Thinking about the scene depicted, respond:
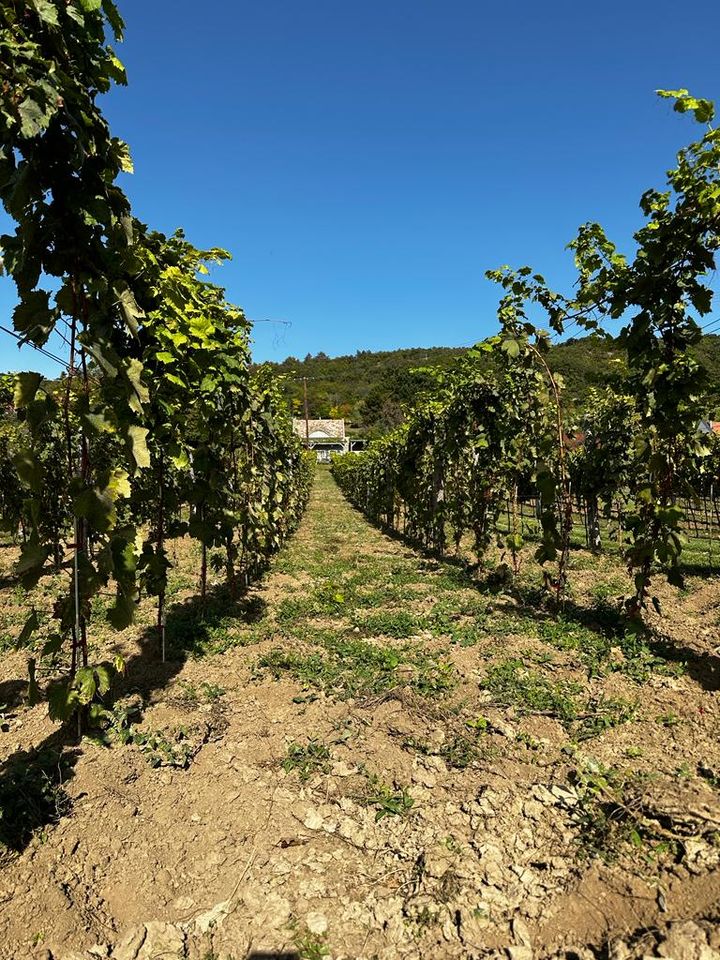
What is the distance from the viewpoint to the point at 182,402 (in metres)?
5.00

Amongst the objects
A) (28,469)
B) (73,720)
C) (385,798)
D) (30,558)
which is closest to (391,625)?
(385,798)

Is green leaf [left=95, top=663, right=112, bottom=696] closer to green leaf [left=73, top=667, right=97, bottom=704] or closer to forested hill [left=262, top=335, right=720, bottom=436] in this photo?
green leaf [left=73, top=667, right=97, bottom=704]

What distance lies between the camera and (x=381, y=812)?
3193 millimetres

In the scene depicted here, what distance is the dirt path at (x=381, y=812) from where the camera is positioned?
2.41m

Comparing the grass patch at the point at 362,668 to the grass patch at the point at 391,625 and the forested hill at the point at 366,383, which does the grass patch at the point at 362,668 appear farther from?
the forested hill at the point at 366,383

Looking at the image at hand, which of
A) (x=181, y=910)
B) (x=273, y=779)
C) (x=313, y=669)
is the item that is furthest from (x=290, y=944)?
(x=313, y=669)

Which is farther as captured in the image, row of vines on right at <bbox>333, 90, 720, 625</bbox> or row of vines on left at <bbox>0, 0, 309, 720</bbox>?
row of vines on right at <bbox>333, 90, 720, 625</bbox>

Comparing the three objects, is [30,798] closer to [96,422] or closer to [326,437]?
[96,422]

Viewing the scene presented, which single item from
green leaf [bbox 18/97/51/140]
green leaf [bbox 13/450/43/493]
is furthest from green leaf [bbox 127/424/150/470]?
green leaf [bbox 18/97/51/140]

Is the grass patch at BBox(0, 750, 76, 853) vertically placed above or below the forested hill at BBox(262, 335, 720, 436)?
below

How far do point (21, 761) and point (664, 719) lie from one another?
446 centimetres

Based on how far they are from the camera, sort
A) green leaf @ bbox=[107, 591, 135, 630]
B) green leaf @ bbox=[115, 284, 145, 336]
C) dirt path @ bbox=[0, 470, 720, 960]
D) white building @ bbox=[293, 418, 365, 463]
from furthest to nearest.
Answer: white building @ bbox=[293, 418, 365, 463], green leaf @ bbox=[107, 591, 135, 630], green leaf @ bbox=[115, 284, 145, 336], dirt path @ bbox=[0, 470, 720, 960]

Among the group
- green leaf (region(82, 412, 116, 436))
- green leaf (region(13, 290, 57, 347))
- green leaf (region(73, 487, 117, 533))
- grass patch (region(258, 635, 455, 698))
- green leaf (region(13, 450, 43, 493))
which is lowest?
grass patch (region(258, 635, 455, 698))

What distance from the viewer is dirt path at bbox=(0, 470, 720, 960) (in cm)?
241
